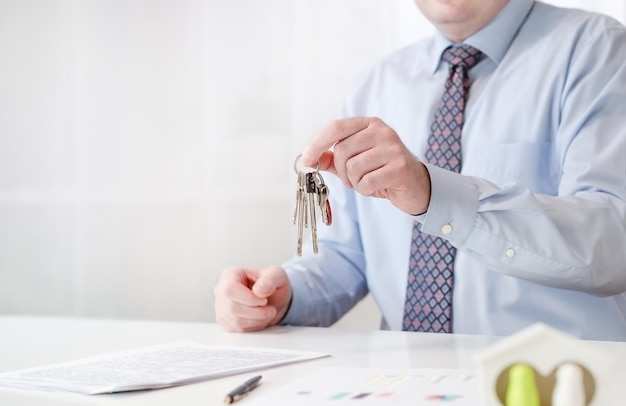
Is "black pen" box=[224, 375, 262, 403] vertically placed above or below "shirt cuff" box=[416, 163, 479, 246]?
below

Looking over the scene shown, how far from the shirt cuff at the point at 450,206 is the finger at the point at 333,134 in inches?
6.5

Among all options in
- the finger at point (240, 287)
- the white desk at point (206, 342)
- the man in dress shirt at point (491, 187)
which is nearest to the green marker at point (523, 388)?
the white desk at point (206, 342)

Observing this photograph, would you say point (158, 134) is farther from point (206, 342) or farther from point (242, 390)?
point (242, 390)

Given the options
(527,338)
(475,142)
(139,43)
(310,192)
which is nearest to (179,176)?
(139,43)

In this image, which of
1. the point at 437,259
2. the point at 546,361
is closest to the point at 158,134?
the point at 437,259

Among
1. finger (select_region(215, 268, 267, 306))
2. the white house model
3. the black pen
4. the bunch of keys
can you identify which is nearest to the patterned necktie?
finger (select_region(215, 268, 267, 306))

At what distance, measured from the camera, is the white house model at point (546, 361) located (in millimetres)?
607

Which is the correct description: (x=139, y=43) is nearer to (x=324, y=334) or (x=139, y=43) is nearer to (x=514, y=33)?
(x=514, y=33)

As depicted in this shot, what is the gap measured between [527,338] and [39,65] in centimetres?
221

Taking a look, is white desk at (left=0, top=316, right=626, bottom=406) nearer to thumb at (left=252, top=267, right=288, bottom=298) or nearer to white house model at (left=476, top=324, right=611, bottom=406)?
thumb at (left=252, top=267, right=288, bottom=298)

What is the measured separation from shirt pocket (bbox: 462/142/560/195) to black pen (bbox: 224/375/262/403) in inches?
34.1

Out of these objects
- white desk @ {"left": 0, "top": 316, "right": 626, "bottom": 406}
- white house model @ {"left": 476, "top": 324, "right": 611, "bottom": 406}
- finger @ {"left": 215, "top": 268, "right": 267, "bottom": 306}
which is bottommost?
white desk @ {"left": 0, "top": 316, "right": 626, "bottom": 406}

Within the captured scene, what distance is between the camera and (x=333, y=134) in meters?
1.19

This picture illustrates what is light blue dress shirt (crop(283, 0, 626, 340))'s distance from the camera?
139 centimetres
